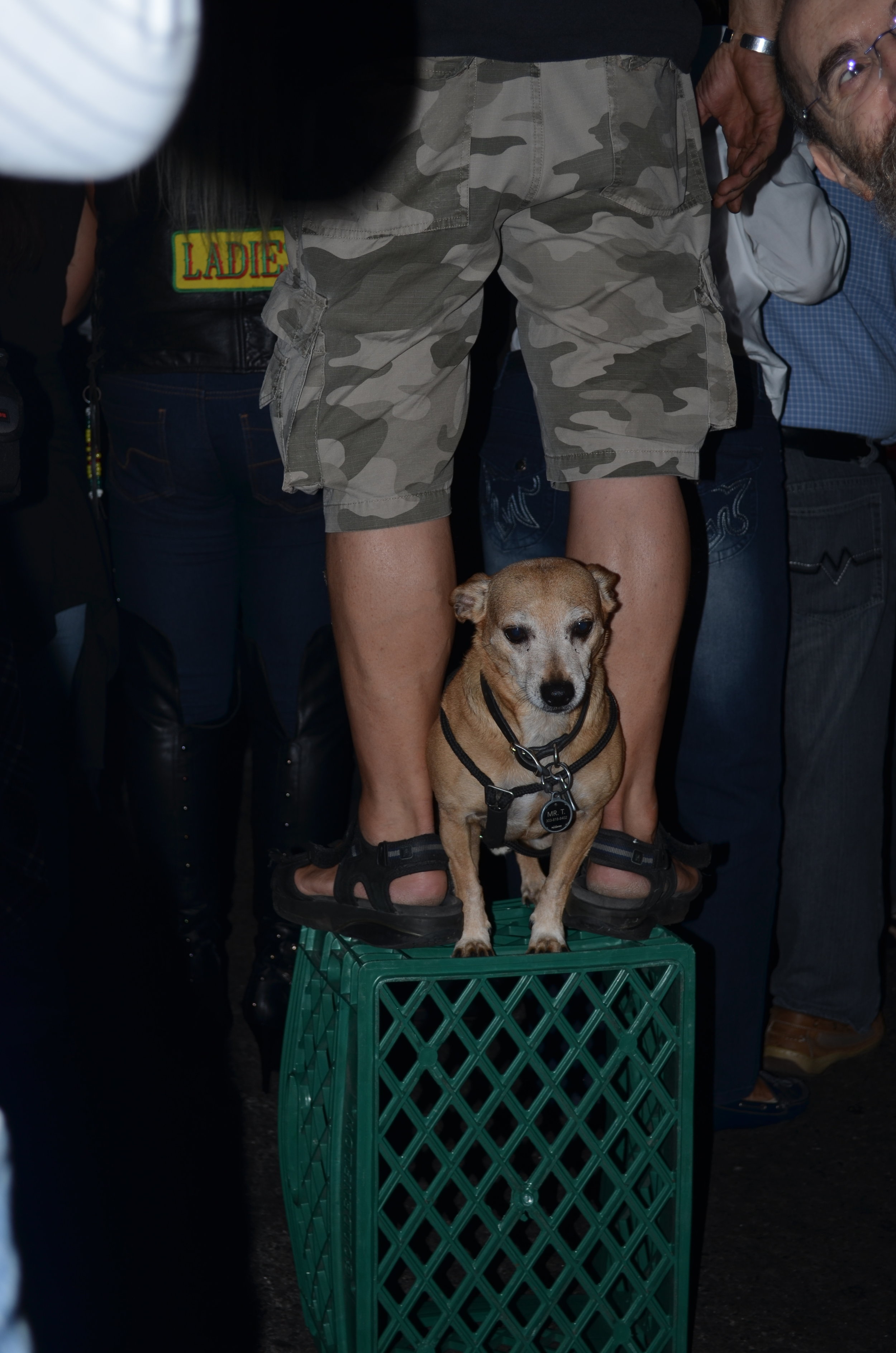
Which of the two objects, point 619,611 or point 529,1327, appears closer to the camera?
point 529,1327

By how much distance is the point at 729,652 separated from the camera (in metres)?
2.33

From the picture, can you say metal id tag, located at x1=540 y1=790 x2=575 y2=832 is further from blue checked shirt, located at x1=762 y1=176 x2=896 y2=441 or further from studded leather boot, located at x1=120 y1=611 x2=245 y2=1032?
blue checked shirt, located at x1=762 y1=176 x2=896 y2=441

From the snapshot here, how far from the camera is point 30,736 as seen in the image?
2.29 meters

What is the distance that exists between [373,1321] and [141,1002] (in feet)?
4.32

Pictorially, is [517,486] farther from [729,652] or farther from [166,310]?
[166,310]

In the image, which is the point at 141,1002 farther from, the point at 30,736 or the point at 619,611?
the point at 619,611

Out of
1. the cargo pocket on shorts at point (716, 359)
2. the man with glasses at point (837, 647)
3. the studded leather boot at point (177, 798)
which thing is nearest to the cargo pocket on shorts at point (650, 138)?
the cargo pocket on shorts at point (716, 359)

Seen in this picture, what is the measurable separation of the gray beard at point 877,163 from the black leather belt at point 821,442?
0.59 meters

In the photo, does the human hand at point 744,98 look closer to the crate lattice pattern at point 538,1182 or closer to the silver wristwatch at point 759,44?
the silver wristwatch at point 759,44

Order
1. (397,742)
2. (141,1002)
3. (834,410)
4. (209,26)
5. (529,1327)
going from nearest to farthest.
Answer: (209,26)
(529,1327)
(397,742)
(834,410)
(141,1002)

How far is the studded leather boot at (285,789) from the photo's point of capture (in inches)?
96.5

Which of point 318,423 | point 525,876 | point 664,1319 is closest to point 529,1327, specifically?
point 664,1319

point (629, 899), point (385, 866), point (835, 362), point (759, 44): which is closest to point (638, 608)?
point (629, 899)

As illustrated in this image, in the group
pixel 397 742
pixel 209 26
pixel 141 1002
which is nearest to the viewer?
pixel 209 26
